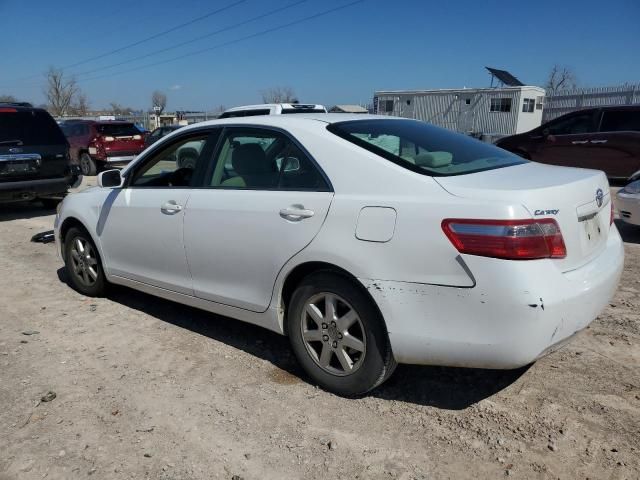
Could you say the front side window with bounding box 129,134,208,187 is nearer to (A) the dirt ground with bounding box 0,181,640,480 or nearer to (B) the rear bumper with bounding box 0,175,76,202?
(A) the dirt ground with bounding box 0,181,640,480

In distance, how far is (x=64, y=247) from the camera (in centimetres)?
516

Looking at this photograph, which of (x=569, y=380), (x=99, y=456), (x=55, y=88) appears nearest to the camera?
(x=99, y=456)

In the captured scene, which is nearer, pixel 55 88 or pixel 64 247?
pixel 64 247

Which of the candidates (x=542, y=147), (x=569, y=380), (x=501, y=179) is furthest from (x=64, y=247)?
(x=542, y=147)

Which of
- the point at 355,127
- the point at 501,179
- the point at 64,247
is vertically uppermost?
the point at 355,127

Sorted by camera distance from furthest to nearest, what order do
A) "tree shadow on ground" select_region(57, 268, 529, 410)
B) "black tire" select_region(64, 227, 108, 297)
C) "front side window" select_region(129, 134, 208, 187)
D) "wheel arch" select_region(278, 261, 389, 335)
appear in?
"black tire" select_region(64, 227, 108, 297)
"front side window" select_region(129, 134, 208, 187)
"tree shadow on ground" select_region(57, 268, 529, 410)
"wheel arch" select_region(278, 261, 389, 335)

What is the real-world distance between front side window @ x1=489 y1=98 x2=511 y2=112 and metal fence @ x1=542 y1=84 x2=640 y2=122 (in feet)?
6.48

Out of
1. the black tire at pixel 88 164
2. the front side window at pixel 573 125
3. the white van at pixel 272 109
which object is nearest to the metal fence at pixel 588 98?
the front side window at pixel 573 125

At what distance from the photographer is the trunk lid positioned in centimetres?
256

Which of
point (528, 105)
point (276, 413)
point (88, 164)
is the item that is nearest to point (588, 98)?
point (528, 105)

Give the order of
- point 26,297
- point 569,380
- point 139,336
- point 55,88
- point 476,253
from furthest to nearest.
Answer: point 55,88 < point 26,297 < point 139,336 < point 569,380 < point 476,253

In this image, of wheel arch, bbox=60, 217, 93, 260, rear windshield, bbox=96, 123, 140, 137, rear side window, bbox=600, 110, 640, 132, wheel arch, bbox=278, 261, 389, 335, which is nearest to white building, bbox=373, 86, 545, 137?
rear side window, bbox=600, 110, 640, 132

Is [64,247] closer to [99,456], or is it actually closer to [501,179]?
[99,456]

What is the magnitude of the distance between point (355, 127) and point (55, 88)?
64675mm
